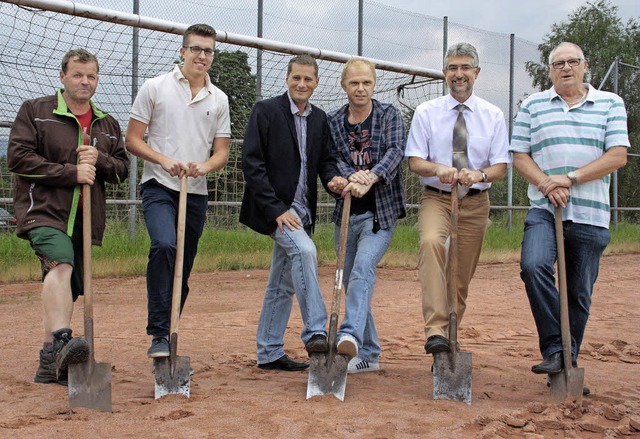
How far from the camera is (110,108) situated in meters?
9.48

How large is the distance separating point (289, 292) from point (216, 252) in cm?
606

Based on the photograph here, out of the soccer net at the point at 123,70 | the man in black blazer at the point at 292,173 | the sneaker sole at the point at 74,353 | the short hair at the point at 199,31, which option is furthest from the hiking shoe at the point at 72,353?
the soccer net at the point at 123,70

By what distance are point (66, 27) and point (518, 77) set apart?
10.1 meters

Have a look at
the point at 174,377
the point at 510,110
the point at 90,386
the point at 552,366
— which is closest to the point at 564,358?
the point at 552,366

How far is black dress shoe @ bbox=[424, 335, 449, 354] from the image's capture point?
4.73m

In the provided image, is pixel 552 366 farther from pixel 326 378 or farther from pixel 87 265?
pixel 87 265

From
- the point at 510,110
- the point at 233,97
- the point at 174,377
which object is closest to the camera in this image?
the point at 174,377

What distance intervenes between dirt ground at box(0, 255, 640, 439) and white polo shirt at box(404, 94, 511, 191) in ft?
4.53

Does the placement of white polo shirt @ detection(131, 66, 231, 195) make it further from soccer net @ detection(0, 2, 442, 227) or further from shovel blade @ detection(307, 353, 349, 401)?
soccer net @ detection(0, 2, 442, 227)

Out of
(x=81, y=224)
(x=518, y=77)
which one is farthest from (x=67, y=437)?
(x=518, y=77)

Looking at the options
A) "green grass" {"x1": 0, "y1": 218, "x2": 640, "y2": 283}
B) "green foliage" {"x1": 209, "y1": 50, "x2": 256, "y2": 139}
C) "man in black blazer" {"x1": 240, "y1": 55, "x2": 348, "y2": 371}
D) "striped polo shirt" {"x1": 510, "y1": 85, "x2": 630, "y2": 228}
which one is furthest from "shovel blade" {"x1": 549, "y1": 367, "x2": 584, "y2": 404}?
"green foliage" {"x1": 209, "y1": 50, "x2": 256, "y2": 139}

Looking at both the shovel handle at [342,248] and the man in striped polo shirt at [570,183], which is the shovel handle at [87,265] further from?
the man in striped polo shirt at [570,183]

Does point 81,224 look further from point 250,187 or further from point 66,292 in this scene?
point 250,187

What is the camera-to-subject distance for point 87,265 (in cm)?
465
